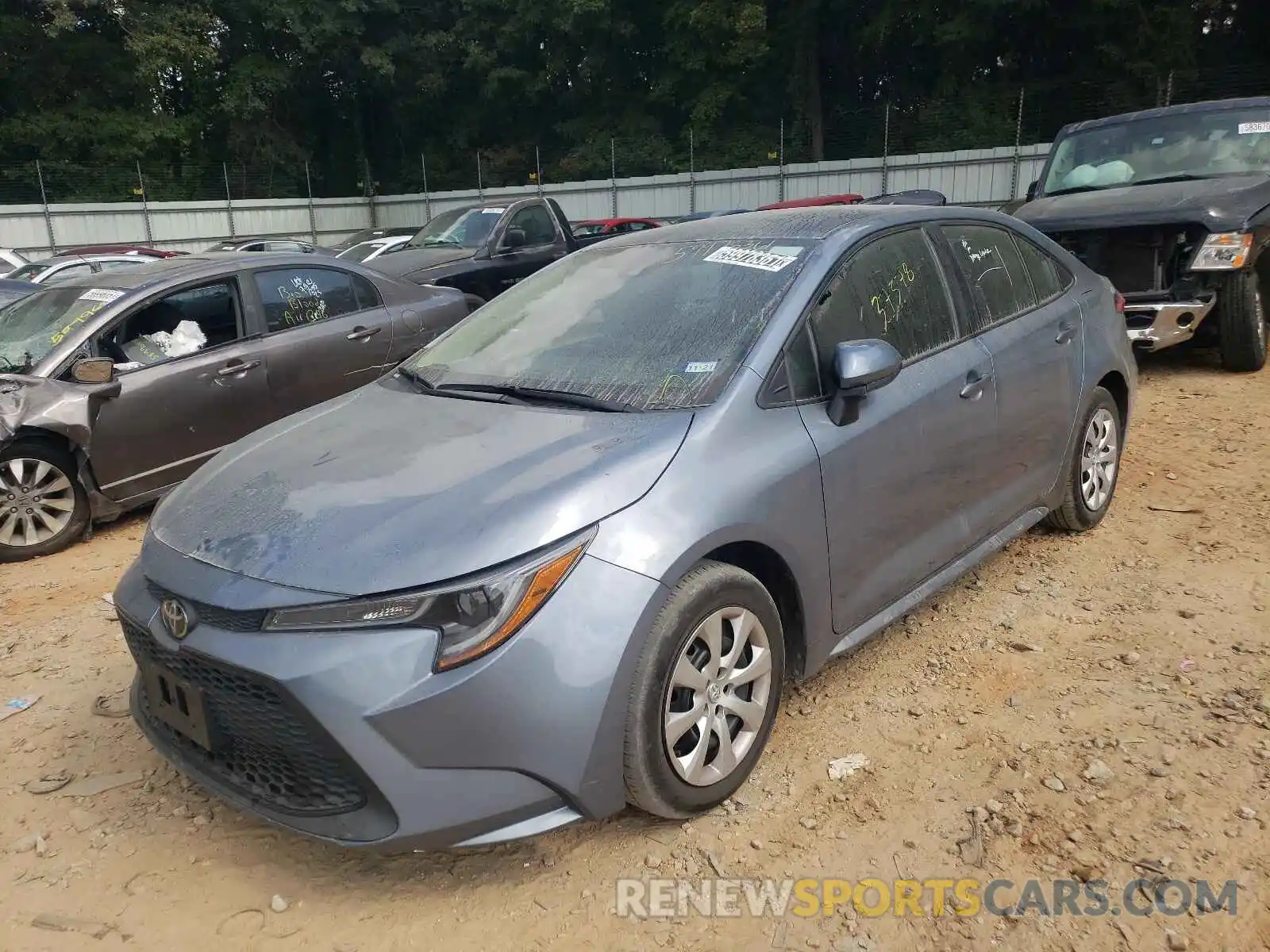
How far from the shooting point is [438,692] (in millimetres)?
2025

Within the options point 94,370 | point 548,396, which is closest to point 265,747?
point 548,396

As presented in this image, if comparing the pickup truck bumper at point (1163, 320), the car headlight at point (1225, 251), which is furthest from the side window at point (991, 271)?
the car headlight at point (1225, 251)

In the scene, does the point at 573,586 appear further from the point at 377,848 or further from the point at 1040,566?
the point at 1040,566

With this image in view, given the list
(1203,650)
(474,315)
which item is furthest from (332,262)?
(1203,650)

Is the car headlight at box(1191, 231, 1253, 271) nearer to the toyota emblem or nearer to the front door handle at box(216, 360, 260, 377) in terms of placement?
the front door handle at box(216, 360, 260, 377)

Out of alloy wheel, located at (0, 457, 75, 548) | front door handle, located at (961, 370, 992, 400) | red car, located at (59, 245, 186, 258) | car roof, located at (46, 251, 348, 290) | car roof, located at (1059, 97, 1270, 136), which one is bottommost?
alloy wheel, located at (0, 457, 75, 548)

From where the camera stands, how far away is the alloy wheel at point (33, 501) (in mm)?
4742

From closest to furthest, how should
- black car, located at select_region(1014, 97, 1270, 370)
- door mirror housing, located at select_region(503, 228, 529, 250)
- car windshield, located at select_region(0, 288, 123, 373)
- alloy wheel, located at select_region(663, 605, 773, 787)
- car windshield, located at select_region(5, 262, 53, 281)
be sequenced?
alloy wheel, located at select_region(663, 605, 773, 787) < car windshield, located at select_region(0, 288, 123, 373) < black car, located at select_region(1014, 97, 1270, 370) < door mirror housing, located at select_region(503, 228, 529, 250) < car windshield, located at select_region(5, 262, 53, 281)

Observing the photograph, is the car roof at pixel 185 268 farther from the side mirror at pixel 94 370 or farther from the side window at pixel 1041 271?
the side window at pixel 1041 271

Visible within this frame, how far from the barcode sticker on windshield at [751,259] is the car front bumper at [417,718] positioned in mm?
1316

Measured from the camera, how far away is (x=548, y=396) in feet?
9.38

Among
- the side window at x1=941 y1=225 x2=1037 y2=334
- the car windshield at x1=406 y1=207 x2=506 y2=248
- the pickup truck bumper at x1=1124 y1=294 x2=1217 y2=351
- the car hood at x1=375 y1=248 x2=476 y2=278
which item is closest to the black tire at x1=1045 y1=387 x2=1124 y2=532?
the side window at x1=941 y1=225 x2=1037 y2=334

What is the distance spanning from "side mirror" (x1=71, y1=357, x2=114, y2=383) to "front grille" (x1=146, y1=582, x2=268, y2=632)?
2993 millimetres

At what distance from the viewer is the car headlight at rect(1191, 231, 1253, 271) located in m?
6.18
